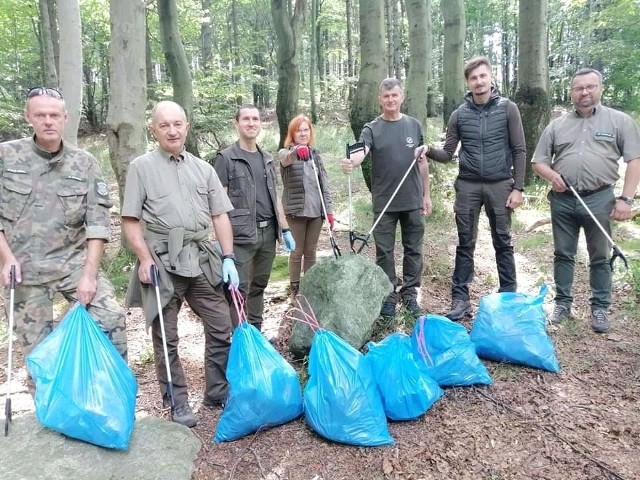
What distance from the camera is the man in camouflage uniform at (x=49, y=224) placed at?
8.80 feet

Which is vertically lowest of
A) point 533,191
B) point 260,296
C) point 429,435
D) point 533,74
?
point 429,435

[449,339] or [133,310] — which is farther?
[133,310]

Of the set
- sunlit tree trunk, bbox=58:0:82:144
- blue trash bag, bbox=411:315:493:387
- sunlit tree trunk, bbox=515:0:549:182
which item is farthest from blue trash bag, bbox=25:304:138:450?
sunlit tree trunk, bbox=515:0:549:182

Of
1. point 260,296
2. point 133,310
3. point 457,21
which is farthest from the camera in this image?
point 457,21

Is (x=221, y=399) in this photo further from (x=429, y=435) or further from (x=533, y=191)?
(x=533, y=191)

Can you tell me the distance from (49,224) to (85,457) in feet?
4.03

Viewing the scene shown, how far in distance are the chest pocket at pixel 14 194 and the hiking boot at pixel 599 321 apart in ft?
13.5

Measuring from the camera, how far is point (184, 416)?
3.01 metres

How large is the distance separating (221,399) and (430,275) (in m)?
3.03

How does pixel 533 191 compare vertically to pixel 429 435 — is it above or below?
above

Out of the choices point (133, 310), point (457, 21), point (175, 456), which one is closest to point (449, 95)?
point (457, 21)

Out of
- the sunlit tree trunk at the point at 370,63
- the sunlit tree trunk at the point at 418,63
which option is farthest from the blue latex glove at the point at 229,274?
the sunlit tree trunk at the point at 418,63

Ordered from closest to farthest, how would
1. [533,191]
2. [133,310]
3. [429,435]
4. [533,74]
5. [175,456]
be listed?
1. [175,456]
2. [429,435]
3. [133,310]
4. [533,74]
5. [533,191]

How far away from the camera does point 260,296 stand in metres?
4.05
